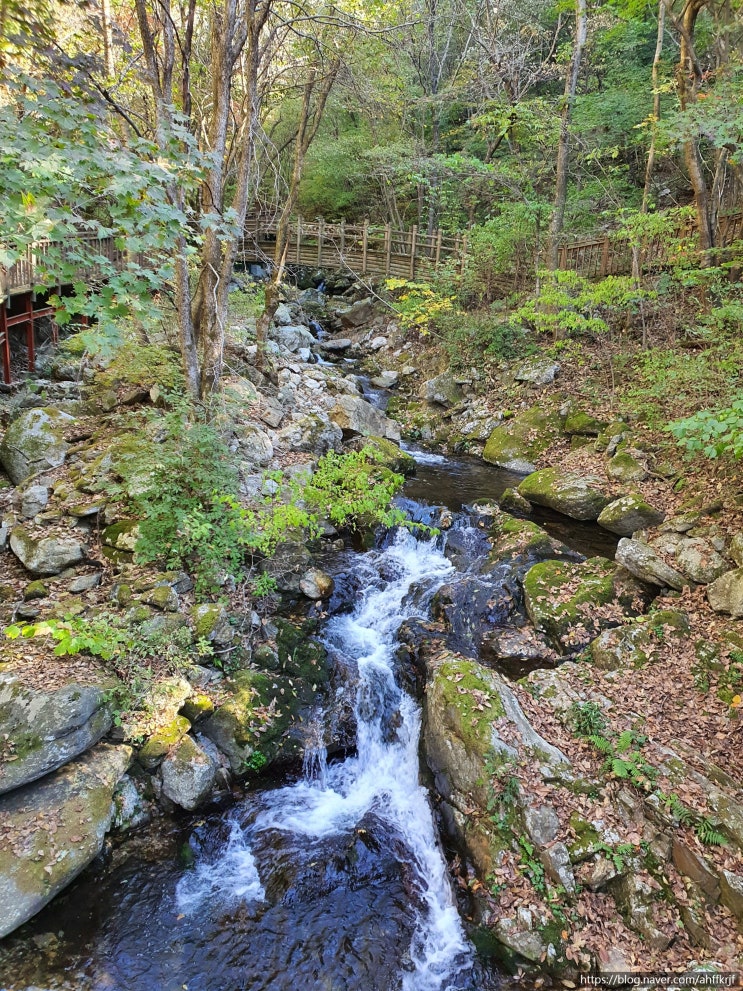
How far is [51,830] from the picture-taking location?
4.46 m

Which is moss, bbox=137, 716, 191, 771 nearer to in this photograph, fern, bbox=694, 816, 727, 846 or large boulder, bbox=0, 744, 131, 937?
large boulder, bbox=0, 744, 131, 937

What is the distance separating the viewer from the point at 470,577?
27.1ft

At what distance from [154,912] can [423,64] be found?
2486 centimetres

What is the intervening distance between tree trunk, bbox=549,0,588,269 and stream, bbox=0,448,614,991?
11928 mm

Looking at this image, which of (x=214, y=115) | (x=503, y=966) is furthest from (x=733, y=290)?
(x=503, y=966)

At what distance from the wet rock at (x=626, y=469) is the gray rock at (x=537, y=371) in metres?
4.16

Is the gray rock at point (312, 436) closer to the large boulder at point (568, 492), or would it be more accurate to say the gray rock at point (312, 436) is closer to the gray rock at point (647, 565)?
the large boulder at point (568, 492)

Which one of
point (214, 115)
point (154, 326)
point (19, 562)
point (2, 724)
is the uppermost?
point (214, 115)

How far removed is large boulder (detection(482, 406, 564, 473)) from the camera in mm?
11992

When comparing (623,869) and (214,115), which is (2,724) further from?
(214,115)

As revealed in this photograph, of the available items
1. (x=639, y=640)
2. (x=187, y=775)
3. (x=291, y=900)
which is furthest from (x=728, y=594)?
(x=187, y=775)

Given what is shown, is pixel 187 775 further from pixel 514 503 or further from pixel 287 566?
pixel 514 503

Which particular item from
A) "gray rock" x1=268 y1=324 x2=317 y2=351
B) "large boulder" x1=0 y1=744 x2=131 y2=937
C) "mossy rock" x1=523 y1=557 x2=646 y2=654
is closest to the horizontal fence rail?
"gray rock" x1=268 y1=324 x2=317 y2=351

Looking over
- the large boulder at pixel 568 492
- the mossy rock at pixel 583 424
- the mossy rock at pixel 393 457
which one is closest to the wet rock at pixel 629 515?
the large boulder at pixel 568 492
